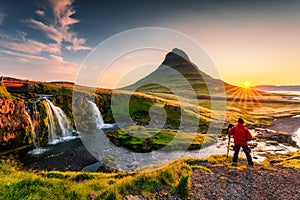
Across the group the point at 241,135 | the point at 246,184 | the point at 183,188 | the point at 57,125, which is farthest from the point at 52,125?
the point at 246,184

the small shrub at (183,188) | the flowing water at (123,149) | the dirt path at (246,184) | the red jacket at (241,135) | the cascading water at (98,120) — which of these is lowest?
the flowing water at (123,149)

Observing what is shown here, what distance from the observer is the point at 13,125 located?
117 feet

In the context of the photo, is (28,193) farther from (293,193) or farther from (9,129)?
(9,129)

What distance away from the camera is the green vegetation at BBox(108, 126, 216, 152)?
40.5 m

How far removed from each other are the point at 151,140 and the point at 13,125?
2542 cm

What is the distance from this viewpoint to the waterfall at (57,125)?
41969 mm

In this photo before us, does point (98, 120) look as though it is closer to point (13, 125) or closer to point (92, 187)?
point (13, 125)

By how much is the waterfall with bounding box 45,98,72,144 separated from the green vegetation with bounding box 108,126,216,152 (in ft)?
31.6

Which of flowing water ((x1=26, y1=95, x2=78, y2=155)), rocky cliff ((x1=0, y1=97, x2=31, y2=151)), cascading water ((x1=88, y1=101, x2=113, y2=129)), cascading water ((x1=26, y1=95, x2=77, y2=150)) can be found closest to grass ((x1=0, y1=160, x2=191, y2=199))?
rocky cliff ((x1=0, y1=97, x2=31, y2=151))

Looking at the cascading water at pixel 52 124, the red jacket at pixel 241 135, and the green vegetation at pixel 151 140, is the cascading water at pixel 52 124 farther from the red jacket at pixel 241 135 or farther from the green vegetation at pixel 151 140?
the red jacket at pixel 241 135

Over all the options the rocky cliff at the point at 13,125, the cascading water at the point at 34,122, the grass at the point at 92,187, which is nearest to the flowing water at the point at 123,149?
the cascading water at the point at 34,122

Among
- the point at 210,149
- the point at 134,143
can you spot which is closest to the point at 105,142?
the point at 134,143

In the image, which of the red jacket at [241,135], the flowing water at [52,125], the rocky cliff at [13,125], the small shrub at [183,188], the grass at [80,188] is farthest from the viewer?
the flowing water at [52,125]

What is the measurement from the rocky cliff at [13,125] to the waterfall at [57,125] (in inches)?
183
